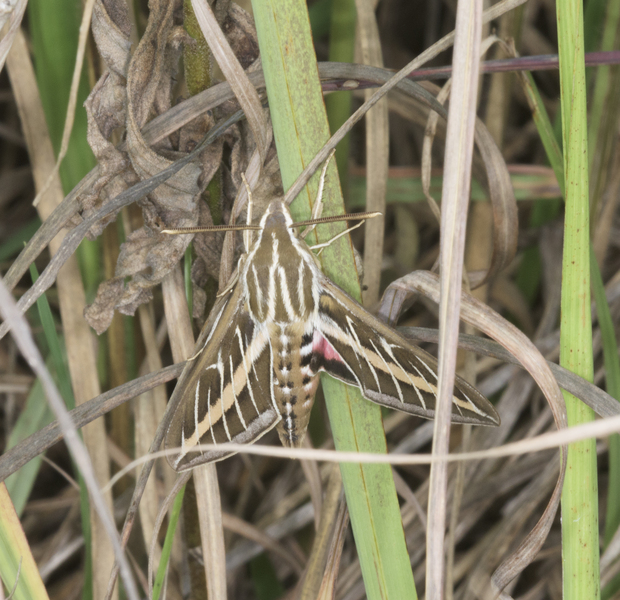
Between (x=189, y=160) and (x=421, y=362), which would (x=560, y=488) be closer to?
(x=421, y=362)

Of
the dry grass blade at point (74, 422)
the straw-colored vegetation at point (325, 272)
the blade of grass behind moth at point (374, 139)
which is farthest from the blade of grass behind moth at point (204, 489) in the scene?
the blade of grass behind moth at point (374, 139)

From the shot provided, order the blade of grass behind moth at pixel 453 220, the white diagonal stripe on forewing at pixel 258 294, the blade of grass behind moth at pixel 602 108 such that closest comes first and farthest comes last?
the blade of grass behind moth at pixel 453 220 → the white diagonal stripe on forewing at pixel 258 294 → the blade of grass behind moth at pixel 602 108

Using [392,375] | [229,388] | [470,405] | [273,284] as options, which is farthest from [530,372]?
[229,388]

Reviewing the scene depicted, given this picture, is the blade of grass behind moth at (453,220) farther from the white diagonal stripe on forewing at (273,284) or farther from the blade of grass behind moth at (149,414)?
the blade of grass behind moth at (149,414)

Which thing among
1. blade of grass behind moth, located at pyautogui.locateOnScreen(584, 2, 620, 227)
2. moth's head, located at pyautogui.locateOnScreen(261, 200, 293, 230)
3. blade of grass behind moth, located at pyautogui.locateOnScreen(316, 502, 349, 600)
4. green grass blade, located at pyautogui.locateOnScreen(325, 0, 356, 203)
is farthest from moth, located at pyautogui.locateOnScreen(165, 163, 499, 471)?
blade of grass behind moth, located at pyautogui.locateOnScreen(584, 2, 620, 227)

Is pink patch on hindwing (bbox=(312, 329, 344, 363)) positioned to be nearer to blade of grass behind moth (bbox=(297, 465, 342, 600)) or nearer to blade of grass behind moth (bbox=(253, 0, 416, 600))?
blade of grass behind moth (bbox=(253, 0, 416, 600))

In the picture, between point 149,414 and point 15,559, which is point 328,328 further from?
point 15,559
